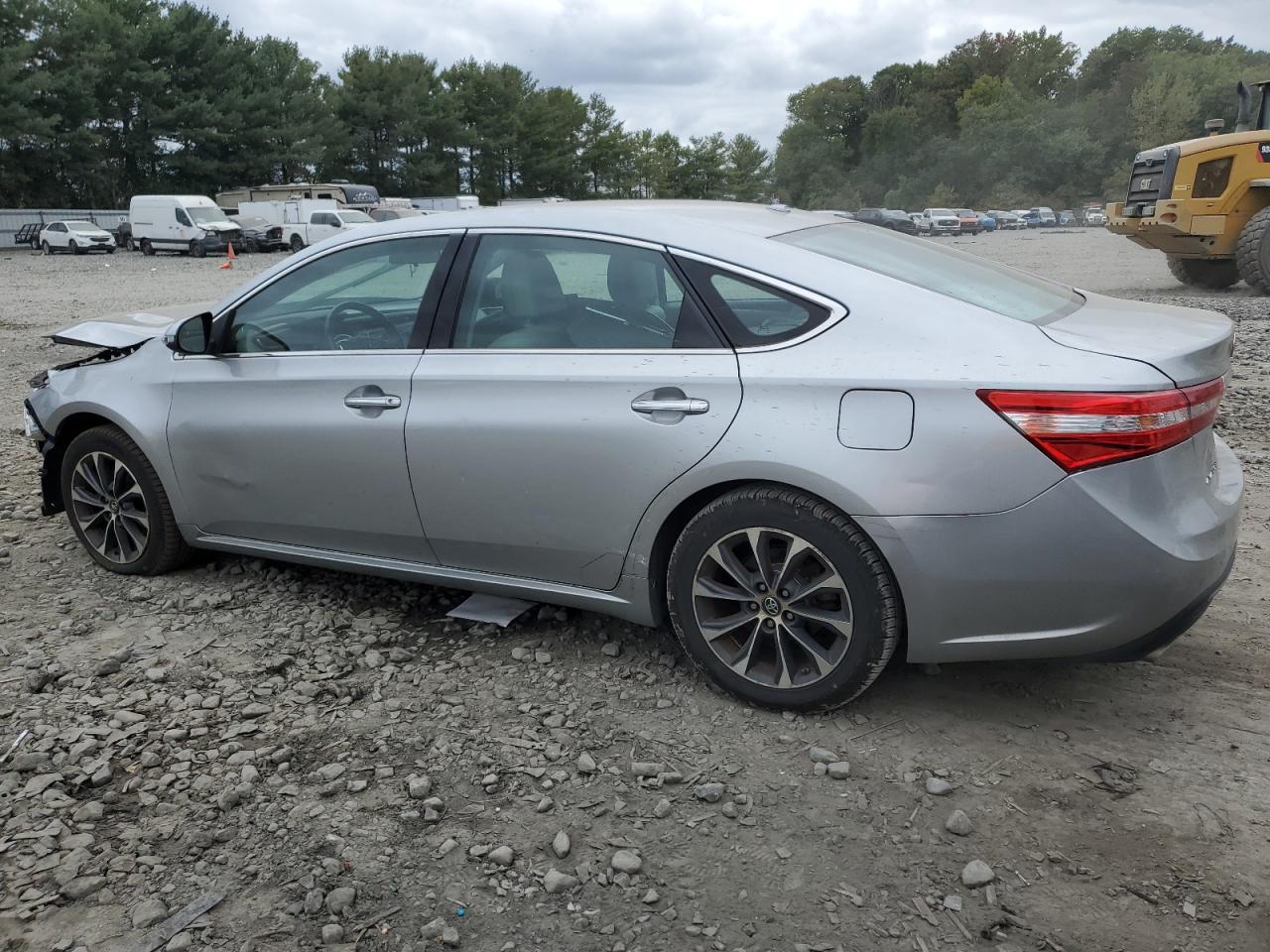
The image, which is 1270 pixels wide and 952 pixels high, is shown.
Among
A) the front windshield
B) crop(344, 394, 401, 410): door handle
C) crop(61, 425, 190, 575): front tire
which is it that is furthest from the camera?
the front windshield

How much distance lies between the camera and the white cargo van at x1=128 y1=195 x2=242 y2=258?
116ft

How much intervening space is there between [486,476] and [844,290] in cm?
133

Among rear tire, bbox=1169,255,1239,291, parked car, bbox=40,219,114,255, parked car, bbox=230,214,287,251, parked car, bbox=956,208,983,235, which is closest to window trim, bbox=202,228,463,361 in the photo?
rear tire, bbox=1169,255,1239,291

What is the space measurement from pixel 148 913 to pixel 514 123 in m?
77.6

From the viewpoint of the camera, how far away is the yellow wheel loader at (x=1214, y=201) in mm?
14164

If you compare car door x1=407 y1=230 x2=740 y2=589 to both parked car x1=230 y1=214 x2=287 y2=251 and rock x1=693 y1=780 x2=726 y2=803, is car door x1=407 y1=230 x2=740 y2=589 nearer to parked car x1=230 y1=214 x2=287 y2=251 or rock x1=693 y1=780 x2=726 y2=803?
rock x1=693 y1=780 x2=726 y2=803

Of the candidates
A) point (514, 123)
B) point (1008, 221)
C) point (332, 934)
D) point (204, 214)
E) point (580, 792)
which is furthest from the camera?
point (514, 123)

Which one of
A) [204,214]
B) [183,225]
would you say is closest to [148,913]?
[183,225]

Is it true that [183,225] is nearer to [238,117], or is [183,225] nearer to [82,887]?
[238,117]

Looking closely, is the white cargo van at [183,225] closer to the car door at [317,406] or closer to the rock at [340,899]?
the car door at [317,406]

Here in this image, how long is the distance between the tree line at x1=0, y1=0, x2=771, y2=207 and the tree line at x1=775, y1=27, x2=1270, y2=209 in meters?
31.8

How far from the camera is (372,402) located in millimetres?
3795

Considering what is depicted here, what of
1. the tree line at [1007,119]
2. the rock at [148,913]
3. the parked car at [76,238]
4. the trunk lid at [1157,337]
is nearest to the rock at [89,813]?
the rock at [148,913]

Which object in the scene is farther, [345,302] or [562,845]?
[345,302]
